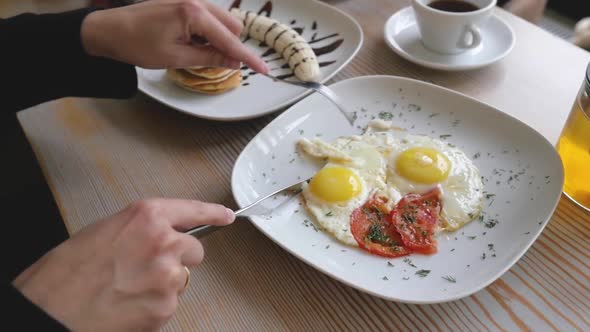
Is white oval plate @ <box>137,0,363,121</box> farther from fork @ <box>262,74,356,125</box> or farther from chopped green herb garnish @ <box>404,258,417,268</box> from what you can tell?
chopped green herb garnish @ <box>404,258,417,268</box>

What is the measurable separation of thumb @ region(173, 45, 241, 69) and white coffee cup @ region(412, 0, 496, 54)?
0.66 metres

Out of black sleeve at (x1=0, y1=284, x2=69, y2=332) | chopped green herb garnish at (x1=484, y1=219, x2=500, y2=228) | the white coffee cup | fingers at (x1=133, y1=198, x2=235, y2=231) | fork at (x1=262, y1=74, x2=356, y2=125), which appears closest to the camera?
black sleeve at (x1=0, y1=284, x2=69, y2=332)

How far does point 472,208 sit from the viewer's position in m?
1.05

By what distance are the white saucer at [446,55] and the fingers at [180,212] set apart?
0.96m

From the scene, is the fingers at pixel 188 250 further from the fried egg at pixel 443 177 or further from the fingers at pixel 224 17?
the fingers at pixel 224 17

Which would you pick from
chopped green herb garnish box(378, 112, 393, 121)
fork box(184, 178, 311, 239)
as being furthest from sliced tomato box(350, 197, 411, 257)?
chopped green herb garnish box(378, 112, 393, 121)

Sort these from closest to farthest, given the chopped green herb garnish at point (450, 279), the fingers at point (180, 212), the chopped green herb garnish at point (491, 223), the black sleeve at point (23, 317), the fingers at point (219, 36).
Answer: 1. the black sleeve at point (23, 317)
2. the fingers at point (180, 212)
3. the chopped green herb garnish at point (450, 279)
4. the chopped green herb garnish at point (491, 223)
5. the fingers at point (219, 36)

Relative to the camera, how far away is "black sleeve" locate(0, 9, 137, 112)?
4.05 ft

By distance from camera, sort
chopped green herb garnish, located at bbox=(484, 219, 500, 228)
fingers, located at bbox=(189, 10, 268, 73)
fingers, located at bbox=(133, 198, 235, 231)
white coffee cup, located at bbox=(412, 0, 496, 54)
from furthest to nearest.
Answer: white coffee cup, located at bbox=(412, 0, 496, 54) < fingers, located at bbox=(189, 10, 268, 73) < chopped green herb garnish, located at bbox=(484, 219, 500, 228) < fingers, located at bbox=(133, 198, 235, 231)

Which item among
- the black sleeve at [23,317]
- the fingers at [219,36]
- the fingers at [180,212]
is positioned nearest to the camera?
the black sleeve at [23,317]

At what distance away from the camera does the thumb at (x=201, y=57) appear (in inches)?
49.0

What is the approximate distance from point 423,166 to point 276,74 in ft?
2.10

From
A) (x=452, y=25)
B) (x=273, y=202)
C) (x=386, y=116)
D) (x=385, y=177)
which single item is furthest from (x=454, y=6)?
(x=273, y=202)

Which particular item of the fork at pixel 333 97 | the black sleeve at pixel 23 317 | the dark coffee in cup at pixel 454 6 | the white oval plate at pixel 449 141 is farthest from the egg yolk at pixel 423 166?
the black sleeve at pixel 23 317
